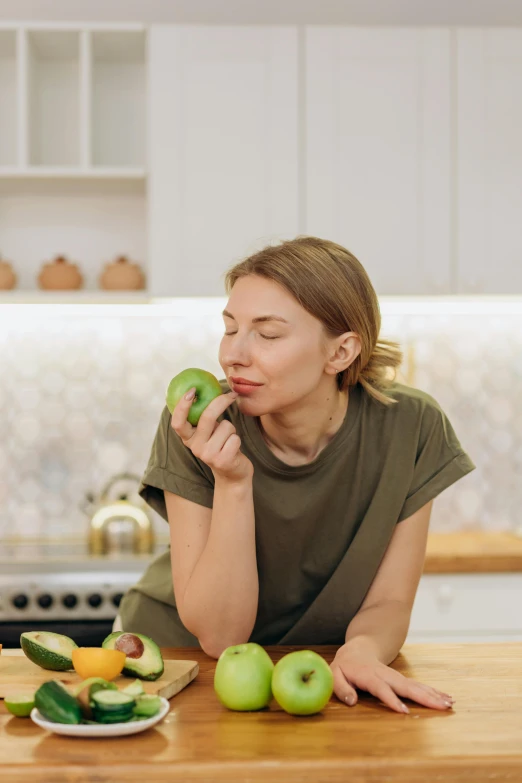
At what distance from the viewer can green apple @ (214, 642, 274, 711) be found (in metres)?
1.10

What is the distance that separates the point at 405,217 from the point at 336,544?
5.31ft

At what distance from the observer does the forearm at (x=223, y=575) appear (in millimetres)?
1439

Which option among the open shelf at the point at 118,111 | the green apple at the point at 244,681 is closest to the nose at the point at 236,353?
the green apple at the point at 244,681

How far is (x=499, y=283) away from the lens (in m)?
2.95

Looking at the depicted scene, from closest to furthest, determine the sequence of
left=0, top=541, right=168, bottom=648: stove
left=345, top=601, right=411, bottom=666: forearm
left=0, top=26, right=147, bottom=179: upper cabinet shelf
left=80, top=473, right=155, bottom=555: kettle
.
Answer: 1. left=345, top=601, right=411, bottom=666: forearm
2. left=0, top=541, right=168, bottom=648: stove
3. left=80, top=473, right=155, bottom=555: kettle
4. left=0, top=26, right=147, bottom=179: upper cabinet shelf

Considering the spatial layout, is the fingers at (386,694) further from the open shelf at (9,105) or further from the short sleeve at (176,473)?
the open shelf at (9,105)

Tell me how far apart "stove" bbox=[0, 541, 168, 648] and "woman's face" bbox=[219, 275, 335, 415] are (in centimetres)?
136

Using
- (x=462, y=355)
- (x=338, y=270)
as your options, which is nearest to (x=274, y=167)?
(x=462, y=355)

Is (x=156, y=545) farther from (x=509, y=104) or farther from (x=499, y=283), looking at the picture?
(x=509, y=104)

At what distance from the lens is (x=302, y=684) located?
3.53 feet

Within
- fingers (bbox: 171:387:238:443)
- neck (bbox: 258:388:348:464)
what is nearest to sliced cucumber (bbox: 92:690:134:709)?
fingers (bbox: 171:387:238:443)

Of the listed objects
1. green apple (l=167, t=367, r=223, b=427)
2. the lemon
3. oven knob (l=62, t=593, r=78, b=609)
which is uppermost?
green apple (l=167, t=367, r=223, b=427)

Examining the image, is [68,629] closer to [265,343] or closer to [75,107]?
[265,343]

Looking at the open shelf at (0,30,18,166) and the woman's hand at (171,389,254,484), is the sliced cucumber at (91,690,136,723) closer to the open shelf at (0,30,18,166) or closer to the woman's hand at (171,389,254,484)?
the woman's hand at (171,389,254,484)
